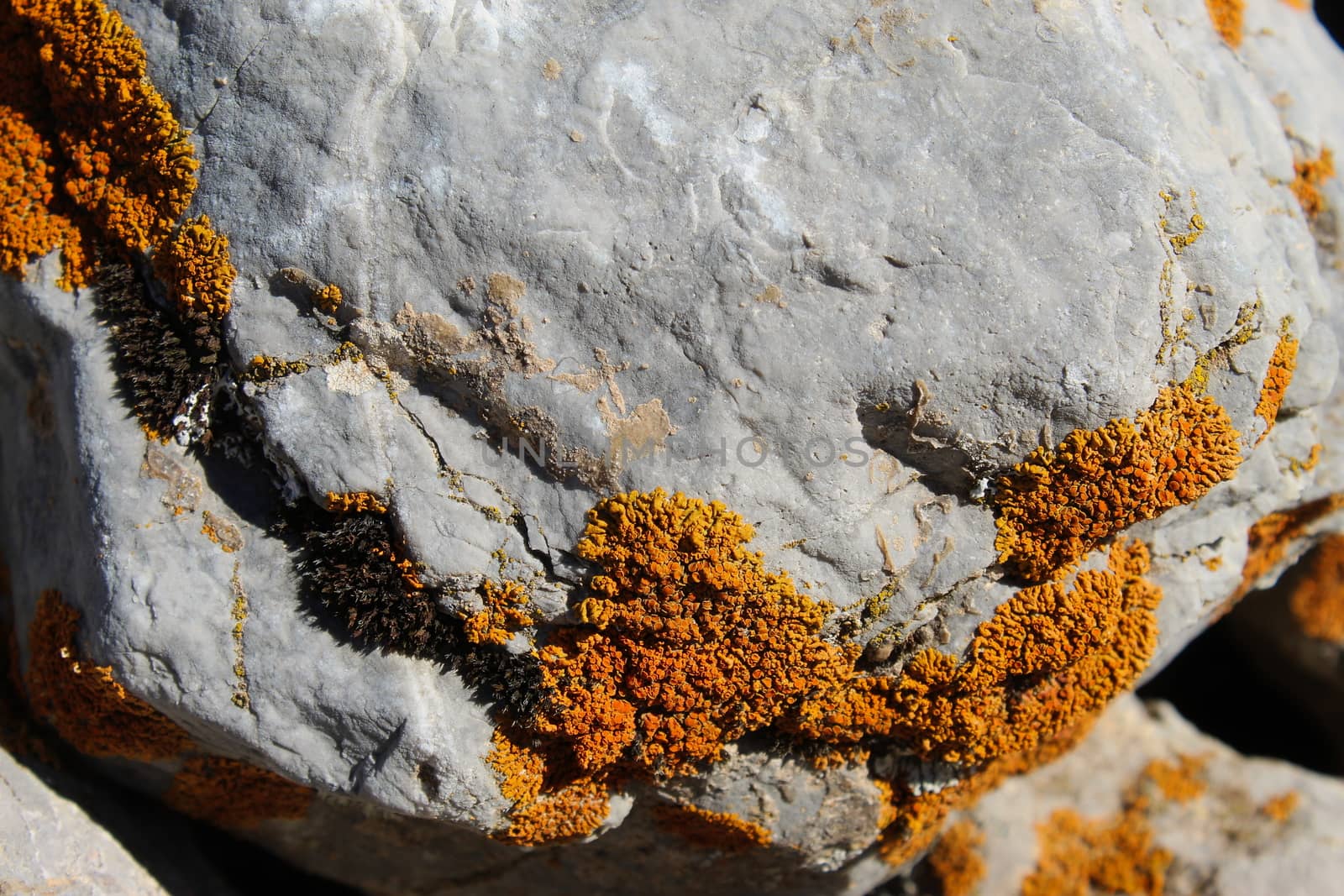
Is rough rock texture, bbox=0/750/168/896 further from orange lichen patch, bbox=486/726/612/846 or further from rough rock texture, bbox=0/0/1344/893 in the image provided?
orange lichen patch, bbox=486/726/612/846

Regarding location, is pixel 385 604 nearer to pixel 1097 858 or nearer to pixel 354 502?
pixel 354 502

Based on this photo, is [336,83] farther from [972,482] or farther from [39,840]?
[39,840]

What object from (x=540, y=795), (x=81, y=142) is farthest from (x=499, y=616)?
(x=81, y=142)

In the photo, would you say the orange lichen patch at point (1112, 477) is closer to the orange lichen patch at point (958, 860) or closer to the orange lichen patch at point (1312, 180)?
the orange lichen patch at point (1312, 180)

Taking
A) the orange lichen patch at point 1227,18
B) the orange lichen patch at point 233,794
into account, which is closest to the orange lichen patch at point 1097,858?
the orange lichen patch at point 233,794

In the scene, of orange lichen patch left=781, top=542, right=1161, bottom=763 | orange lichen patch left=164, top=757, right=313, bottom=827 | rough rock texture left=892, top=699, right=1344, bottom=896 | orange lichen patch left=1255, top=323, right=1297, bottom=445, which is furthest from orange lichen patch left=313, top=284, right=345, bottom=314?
rough rock texture left=892, top=699, right=1344, bottom=896

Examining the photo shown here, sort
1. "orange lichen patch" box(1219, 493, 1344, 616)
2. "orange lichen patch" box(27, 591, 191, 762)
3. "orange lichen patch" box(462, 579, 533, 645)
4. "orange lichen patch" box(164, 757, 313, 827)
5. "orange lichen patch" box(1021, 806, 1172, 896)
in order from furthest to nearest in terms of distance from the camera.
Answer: "orange lichen patch" box(1021, 806, 1172, 896) → "orange lichen patch" box(1219, 493, 1344, 616) → "orange lichen patch" box(164, 757, 313, 827) → "orange lichen patch" box(27, 591, 191, 762) → "orange lichen patch" box(462, 579, 533, 645)

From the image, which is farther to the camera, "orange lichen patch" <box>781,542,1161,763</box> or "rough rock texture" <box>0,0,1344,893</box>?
"orange lichen patch" <box>781,542,1161,763</box>
